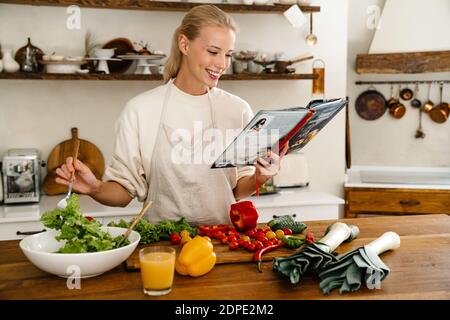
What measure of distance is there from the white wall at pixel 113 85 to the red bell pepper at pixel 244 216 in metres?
1.99

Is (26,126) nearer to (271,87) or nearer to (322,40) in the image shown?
(271,87)

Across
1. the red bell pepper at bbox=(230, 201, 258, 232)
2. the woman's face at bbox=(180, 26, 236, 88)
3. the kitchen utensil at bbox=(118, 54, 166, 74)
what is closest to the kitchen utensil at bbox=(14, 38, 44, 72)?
the kitchen utensil at bbox=(118, 54, 166, 74)

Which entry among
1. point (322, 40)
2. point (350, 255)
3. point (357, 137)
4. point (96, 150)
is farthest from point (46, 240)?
point (357, 137)

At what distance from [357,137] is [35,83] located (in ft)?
8.88

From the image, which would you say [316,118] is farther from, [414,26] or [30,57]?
[414,26]

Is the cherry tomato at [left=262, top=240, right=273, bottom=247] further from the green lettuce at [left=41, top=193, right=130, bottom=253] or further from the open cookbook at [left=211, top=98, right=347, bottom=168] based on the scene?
the green lettuce at [left=41, top=193, right=130, bottom=253]

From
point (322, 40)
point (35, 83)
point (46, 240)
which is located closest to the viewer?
point (46, 240)

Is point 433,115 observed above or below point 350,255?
above

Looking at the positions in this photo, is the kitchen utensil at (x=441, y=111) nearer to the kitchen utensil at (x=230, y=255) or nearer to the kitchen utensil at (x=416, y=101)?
the kitchen utensil at (x=416, y=101)

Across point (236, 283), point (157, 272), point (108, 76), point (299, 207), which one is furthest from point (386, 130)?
point (157, 272)

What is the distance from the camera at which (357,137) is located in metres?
4.59

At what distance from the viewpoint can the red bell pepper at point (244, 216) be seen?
6.44ft

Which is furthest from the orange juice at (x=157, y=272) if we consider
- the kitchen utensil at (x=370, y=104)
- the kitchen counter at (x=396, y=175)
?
the kitchen utensil at (x=370, y=104)

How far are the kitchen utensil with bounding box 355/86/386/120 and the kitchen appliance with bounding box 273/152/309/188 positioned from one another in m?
0.94
